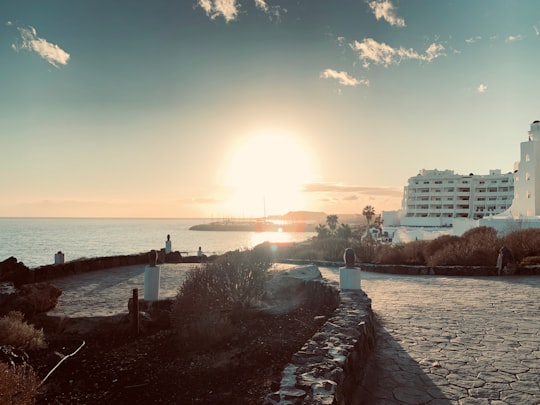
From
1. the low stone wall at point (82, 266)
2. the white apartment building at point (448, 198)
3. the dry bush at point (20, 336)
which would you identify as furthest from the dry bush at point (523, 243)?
the white apartment building at point (448, 198)

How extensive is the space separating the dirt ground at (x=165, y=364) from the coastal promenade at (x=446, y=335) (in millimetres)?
1065

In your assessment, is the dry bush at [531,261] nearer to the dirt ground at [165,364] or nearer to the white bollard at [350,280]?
the white bollard at [350,280]

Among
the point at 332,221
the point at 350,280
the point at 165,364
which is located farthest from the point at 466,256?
the point at 332,221

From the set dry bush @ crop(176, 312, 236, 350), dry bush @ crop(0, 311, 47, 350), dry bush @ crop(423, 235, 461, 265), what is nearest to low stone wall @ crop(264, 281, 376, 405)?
dry bush @ crop(176, 312, 236, 350)

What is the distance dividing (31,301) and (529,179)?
64058 millimetres

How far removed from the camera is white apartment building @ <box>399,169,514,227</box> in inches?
3610

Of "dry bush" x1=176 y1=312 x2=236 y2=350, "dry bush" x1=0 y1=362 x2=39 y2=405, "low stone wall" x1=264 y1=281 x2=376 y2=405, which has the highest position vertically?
"low stone wall" x1=264 y1=281 x2=376 y2=405

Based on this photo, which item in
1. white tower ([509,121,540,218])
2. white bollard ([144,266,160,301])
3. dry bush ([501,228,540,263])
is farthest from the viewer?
white tower ([509,121,540,218])

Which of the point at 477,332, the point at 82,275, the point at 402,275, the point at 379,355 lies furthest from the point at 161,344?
the point at 402,275

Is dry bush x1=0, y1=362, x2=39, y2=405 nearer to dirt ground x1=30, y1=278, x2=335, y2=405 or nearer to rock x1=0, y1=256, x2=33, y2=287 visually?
dirt ground x1=30, y1=278, x2=335, y2=405

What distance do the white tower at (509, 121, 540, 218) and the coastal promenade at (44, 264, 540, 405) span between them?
2099 inches

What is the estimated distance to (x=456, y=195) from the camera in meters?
95.0

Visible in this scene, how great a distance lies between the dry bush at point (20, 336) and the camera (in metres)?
6.02

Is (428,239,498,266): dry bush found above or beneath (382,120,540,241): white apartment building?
beneath
